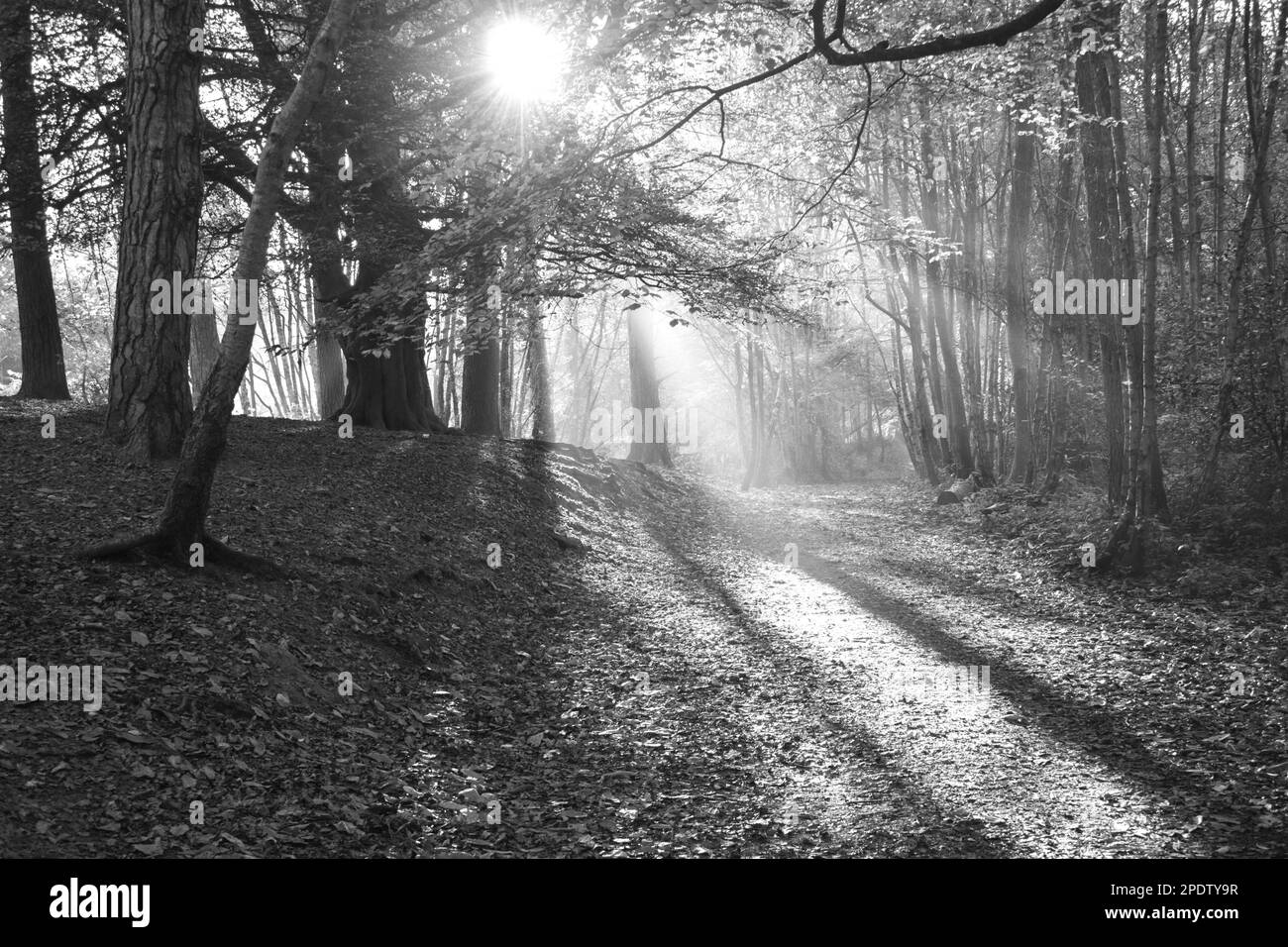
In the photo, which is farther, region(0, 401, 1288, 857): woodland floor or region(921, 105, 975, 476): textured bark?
region(921, 105, 975, 476): textured bark

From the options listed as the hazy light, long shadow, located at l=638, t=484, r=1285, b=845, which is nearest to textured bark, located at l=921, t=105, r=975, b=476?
long shadow, located at l=638, t=484, r=1285, b=845

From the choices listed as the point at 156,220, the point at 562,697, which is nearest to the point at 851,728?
the point at 562,697

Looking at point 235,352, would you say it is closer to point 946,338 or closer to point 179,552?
point 179,552

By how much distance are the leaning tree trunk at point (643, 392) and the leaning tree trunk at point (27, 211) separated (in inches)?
461

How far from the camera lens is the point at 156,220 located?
8.65 metres

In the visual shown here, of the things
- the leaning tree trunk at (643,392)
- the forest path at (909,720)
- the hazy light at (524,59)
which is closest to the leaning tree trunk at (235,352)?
the hazy light at (524,59)

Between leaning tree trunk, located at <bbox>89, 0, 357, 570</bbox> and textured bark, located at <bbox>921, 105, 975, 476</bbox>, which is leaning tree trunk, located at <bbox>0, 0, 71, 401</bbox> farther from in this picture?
textured bark, located at <bbox>921, 105, 975, 476</bbox>

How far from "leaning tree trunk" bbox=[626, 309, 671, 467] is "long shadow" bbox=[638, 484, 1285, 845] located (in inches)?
460

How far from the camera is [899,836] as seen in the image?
465cm

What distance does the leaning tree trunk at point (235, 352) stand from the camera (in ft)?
21.7

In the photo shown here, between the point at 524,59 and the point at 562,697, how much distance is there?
6.82m

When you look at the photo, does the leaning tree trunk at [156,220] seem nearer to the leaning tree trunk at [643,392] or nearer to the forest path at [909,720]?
the forest path at [909,720]

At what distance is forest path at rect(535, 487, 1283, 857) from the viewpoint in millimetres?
4695
